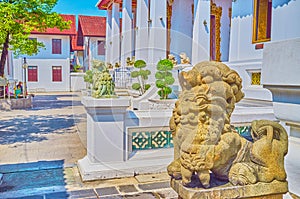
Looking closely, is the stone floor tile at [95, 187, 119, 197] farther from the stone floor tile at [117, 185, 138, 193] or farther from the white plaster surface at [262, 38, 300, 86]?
the white plaster surface at [262, 38, 300, 86]

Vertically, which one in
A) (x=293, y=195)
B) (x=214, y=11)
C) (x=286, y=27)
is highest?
(x=214, y=11)

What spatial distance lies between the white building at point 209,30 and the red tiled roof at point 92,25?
14.4ft

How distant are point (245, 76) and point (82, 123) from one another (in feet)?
17.0

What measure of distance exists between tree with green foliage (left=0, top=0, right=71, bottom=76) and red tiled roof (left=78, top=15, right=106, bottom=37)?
1366cm

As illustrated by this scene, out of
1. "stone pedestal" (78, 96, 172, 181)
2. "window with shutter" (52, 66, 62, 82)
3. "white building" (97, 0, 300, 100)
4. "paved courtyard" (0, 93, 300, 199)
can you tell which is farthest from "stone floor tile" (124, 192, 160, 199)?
"window with shutter" (52, 66, 62, 82)

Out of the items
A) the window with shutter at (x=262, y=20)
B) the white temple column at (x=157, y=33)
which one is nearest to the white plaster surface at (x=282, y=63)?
the window with shutter at (x=262, y=20)

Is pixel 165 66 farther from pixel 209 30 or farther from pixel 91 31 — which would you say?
pixel 91 31

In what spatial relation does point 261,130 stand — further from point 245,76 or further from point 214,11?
point 214,11

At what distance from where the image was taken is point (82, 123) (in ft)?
33.6

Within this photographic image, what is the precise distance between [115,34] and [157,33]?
7.46 metres

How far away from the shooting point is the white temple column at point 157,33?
12703 millimetres

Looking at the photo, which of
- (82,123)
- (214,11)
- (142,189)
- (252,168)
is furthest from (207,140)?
(214,11)

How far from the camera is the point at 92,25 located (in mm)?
27828

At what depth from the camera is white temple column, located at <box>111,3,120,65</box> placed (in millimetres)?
19562
